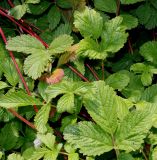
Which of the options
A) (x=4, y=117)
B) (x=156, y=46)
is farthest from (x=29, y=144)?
(x=156, y=46)

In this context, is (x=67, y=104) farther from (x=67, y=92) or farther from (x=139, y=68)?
(x=139, y=68)

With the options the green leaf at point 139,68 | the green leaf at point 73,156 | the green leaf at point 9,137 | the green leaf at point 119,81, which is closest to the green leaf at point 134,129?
the green leaf at point 73,156

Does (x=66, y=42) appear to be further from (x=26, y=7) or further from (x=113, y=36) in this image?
(x=26, y=7)

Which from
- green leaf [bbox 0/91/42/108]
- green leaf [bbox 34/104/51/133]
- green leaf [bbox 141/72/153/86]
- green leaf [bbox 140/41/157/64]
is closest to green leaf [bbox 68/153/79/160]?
green leaf [bbox 34/104/51/133]

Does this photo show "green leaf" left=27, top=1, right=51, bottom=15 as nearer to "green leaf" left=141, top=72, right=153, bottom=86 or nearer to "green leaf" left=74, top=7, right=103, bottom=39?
"green leaf" left=74, top=7, right=103, bottom=39

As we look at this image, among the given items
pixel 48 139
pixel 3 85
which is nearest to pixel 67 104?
pixel 48 139
